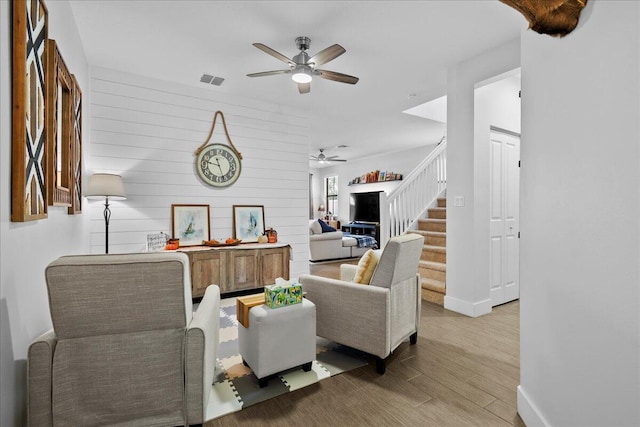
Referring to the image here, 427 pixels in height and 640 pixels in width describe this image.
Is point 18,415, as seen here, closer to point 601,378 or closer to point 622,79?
point 601,378

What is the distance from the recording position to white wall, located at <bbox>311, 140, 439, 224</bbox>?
834cm

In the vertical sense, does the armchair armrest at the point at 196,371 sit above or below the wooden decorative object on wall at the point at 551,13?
below

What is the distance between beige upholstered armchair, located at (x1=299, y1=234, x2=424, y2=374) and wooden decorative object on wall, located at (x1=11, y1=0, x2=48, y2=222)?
68.2 inches

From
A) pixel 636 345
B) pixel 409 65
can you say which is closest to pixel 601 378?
pixel 636 345

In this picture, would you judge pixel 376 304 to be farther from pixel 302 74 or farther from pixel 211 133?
pixel 211 133

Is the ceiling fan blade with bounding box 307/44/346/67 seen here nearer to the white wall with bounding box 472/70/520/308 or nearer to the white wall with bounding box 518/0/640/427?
the white wall with bounding box 518/0/640/427

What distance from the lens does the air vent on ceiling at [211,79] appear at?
3800mm

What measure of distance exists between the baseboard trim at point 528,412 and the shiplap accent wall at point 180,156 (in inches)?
137

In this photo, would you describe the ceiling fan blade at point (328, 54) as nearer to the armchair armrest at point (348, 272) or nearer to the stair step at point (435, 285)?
the armchair armrest at point (348, 272)

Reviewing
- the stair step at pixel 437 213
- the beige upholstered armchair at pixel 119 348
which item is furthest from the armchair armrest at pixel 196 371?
the stair step at pixel 437 213

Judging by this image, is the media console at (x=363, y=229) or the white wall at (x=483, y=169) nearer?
the white wall at (x=483, y=169)

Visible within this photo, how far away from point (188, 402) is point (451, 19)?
3218 millimetres

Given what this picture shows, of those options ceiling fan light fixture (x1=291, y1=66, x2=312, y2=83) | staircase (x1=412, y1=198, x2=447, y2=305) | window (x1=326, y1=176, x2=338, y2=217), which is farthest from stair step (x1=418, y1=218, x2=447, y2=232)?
window (x1=326, y1=176, x2=338, y2=217)

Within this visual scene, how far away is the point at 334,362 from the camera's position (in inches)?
93.0
